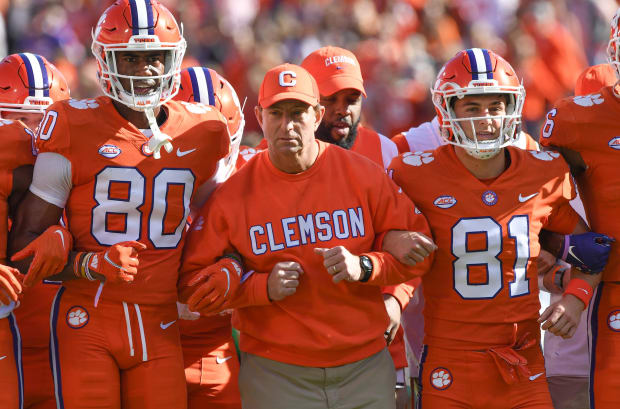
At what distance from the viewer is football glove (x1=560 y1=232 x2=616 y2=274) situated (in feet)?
13.1

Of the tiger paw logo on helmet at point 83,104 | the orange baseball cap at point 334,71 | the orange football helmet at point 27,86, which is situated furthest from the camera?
the orange baseball cap at point 334,71

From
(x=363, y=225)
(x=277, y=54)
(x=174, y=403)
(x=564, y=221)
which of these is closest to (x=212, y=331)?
(x=174, y=403)

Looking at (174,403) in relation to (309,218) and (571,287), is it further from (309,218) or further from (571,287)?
(571,287)

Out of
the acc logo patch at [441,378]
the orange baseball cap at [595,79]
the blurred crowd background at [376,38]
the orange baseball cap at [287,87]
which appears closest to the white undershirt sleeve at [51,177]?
the orange baseball cap at [287,87]

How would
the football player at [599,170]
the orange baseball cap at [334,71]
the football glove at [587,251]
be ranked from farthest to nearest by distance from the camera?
the orange baseball cap at [334,71], the football player at [599,170], the football glove at [587,251]

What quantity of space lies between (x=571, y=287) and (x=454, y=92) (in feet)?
3.22

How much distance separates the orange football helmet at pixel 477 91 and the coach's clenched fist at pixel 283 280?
92 centimetres

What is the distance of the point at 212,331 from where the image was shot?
453 centimetres

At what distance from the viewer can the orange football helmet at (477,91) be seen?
4.01 m

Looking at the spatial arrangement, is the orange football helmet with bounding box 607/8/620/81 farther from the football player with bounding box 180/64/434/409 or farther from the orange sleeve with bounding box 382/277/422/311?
the orange sleeve with bounding box 382/277/422/311

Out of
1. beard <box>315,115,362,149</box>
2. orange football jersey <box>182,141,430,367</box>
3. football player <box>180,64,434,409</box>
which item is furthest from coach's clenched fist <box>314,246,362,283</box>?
beard <box>315,115,362,149</box>

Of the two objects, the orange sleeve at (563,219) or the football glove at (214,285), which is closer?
the football glove at (214,285)

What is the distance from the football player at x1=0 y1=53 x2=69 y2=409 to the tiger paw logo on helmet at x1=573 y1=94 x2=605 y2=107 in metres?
2.42

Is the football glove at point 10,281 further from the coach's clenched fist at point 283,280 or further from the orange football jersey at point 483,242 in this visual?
the orange football jersey at point 483,242
